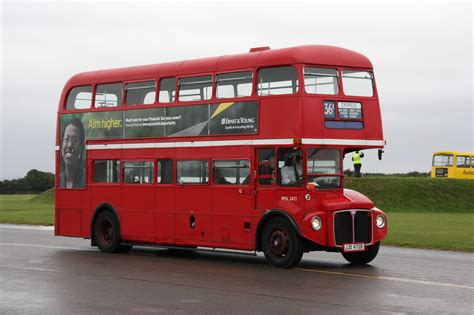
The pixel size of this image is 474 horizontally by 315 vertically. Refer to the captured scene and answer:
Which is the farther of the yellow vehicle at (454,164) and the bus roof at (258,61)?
the yellow vehicle at (454,164)

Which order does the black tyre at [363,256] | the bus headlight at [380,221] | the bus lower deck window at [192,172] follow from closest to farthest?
1. the bus headlight at [380,221]
2. the black tyre at [363,256]
3. the bus lower deck window at [192,172]

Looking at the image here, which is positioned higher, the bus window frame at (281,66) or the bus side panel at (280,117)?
the bus window frame at (281,66)

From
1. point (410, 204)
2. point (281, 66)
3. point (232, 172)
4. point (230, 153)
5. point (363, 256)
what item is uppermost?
point (281, 66)

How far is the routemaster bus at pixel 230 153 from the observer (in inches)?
671

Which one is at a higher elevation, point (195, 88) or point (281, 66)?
point (281, 66)

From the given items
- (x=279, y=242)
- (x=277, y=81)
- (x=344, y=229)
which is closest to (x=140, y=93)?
(x=277, y=81)

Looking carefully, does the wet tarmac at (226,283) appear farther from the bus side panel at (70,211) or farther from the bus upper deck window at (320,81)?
the bus upper deck window at (320,81)

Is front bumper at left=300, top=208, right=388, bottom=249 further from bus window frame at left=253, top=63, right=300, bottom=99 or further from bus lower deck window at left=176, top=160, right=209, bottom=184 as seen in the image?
bus lower deck window at left=176, top=160, right=209, bottom=184

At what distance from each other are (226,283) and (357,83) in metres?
5.52

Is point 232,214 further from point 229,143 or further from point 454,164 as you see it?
point 454,164

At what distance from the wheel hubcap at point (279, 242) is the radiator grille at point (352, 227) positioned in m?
0.99

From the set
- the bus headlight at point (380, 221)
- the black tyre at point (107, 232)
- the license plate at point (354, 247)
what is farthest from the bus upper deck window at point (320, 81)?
the black tyre at point (107, 232)

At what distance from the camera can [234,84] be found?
18.3 meters

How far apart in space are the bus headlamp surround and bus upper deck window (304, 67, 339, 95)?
2419 millimetres
